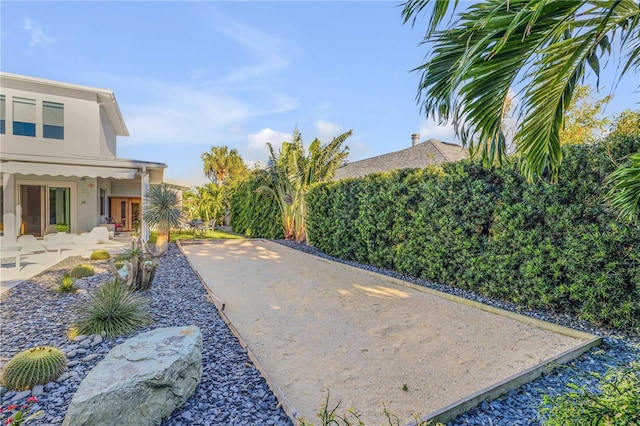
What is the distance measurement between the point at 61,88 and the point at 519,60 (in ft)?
70.1

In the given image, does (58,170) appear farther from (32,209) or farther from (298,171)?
(298,171)

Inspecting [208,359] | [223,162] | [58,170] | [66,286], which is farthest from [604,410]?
[223,162]

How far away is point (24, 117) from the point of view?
15.9 meters

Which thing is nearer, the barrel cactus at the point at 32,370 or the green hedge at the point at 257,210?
the barrel cactus at the point at 32,370

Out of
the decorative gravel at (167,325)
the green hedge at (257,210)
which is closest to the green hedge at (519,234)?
the decorative gravel at (167,325)

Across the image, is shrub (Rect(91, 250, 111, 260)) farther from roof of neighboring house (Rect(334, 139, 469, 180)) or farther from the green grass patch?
roof of neighboring house (Rect(334, 139, 469, 180))

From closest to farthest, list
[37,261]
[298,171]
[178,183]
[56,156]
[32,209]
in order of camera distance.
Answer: [37,261] → [56,156] → [32,209] → [298,171] → [178,183]

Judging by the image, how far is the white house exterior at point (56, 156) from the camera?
14.0 meters

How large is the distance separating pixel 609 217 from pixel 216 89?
15.6 meters

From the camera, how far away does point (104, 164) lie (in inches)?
550

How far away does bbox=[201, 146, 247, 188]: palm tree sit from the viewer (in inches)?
1799

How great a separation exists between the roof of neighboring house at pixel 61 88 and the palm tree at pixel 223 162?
25910 millimetres

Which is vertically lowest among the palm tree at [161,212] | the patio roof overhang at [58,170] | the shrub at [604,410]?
the shrub at [604,410]

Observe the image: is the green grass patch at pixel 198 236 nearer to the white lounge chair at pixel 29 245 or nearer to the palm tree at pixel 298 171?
the palm tree at pixel 298 171
